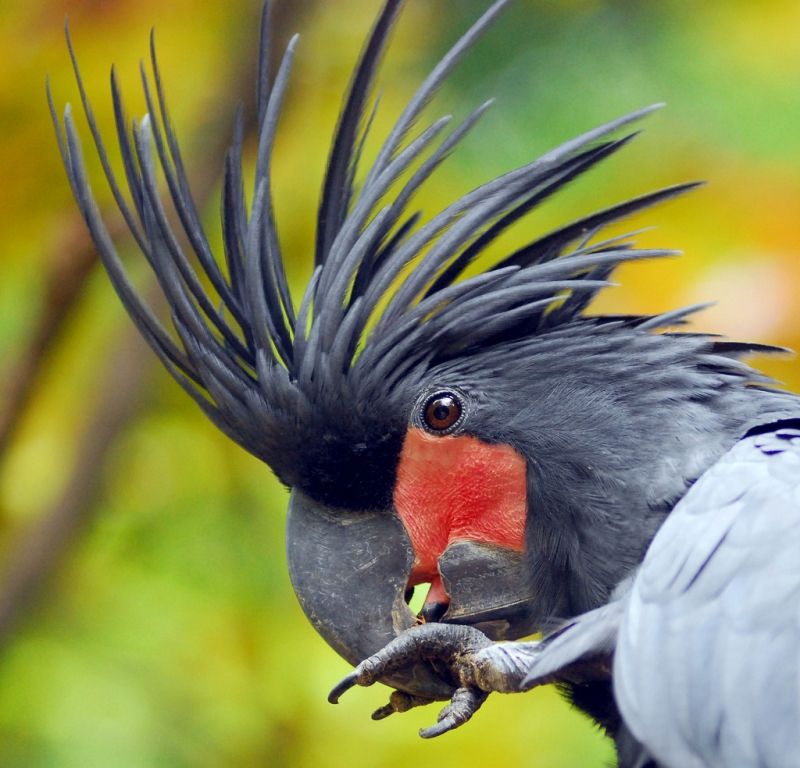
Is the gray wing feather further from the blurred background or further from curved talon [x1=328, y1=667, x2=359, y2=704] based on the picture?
the blurred background

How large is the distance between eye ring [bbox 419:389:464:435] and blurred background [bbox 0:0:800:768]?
5.22ft

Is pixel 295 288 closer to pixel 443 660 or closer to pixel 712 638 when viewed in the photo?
pixel 443 660

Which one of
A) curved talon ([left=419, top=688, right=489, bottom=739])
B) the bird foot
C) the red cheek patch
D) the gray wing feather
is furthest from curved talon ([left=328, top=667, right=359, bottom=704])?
the gray wing feather

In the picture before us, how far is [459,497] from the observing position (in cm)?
233

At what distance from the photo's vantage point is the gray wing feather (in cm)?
179

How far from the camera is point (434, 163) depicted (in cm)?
253

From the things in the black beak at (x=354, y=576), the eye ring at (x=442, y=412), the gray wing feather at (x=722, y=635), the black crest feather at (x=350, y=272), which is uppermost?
the black crest feather at (x=350, y=272)

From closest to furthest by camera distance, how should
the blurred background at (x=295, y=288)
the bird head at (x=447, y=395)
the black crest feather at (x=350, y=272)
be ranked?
the bird head at (x=447, y=395), the black crest feather at (x=350, y=272), the blurred background at (x=295, y=288)

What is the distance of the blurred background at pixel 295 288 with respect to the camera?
3.73 metres

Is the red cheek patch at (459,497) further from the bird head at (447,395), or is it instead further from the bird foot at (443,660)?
the bird foot at (443,660)

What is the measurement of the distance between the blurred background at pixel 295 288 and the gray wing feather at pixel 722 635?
71.1 inches

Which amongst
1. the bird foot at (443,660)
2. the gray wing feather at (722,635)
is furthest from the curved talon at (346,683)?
the gray wing feather at (722,635)

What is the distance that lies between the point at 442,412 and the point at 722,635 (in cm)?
74

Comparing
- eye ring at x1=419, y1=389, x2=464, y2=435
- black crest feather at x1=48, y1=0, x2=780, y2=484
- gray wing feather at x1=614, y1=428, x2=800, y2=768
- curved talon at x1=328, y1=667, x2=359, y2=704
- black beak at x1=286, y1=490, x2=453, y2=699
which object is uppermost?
A: black crest feather at x1=48, y1=0, x2=780, y2=484
